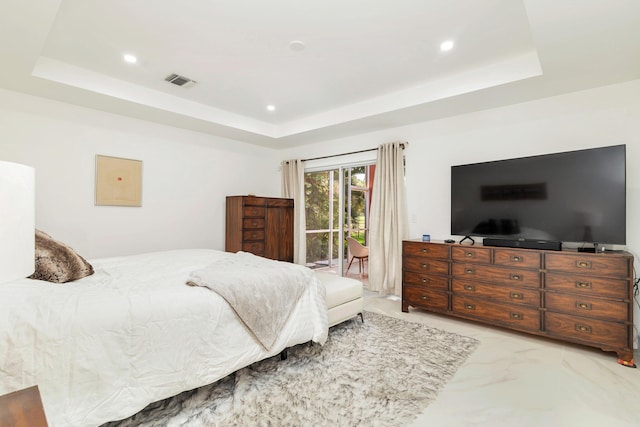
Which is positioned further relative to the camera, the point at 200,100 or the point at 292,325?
the point at 200,100

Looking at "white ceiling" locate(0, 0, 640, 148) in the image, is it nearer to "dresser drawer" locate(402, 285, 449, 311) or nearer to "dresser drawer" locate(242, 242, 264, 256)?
"dresser drawer" locate(242, 242, 264, 256)

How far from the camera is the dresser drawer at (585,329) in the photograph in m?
2.50

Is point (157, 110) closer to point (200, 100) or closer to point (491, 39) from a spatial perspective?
point (200, 100)

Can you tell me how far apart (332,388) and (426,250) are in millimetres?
2030

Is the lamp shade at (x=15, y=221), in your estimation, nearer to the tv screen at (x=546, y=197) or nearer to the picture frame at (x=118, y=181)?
the picture frame at (x=118, y=181)

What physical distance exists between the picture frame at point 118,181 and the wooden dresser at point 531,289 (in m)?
3.55

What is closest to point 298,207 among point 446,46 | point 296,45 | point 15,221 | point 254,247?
point 254,247

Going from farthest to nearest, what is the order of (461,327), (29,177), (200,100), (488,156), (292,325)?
(200,100), (488,156), (461,327), (292,325), (29,177)

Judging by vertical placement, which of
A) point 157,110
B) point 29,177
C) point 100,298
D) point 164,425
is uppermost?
point 157,110

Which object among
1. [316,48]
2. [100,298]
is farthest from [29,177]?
[316,48]

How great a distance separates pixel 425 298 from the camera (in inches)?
141

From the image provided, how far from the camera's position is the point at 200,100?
398 cm

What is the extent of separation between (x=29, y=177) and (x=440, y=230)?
400 cm

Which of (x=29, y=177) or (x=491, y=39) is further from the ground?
(x=491, y=39)
